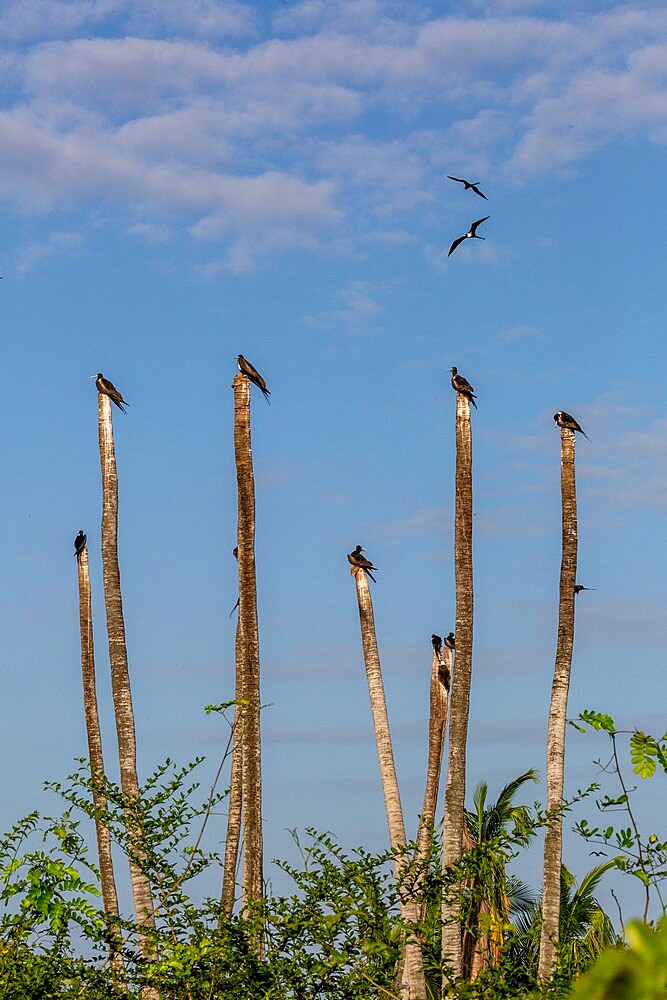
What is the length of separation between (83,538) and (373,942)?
16.6 m

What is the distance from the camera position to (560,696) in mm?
22219

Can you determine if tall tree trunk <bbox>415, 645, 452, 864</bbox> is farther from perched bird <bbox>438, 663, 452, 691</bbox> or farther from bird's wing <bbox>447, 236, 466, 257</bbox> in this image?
bird's wing <bbox>447, 236, 466, 257</bbox>

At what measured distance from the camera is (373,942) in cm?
1037

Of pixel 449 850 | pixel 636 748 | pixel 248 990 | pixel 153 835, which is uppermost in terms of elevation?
pixel 449 850

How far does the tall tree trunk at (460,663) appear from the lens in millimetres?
20734

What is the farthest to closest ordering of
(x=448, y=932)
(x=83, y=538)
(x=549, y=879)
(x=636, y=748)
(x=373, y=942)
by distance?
(x=83, y=538) < (x=549, y=879) < (x=448, y=932) < (x=373, y=942) < (x=636, y=748)

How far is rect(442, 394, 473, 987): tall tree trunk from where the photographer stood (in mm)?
20734

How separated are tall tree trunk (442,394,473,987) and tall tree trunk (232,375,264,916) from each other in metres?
3.10

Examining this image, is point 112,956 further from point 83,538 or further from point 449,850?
point 83,538

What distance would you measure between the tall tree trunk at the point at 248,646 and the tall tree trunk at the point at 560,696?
15.7 feet

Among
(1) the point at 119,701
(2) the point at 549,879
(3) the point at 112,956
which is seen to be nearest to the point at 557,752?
(2) the point at 549,879

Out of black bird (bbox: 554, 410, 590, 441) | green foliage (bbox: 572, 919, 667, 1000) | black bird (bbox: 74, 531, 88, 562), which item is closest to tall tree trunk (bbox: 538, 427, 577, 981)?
black bird (bbox: 554, 410, 590, 441)

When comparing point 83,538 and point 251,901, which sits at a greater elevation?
point 83,538

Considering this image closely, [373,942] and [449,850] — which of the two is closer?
[373,942]
